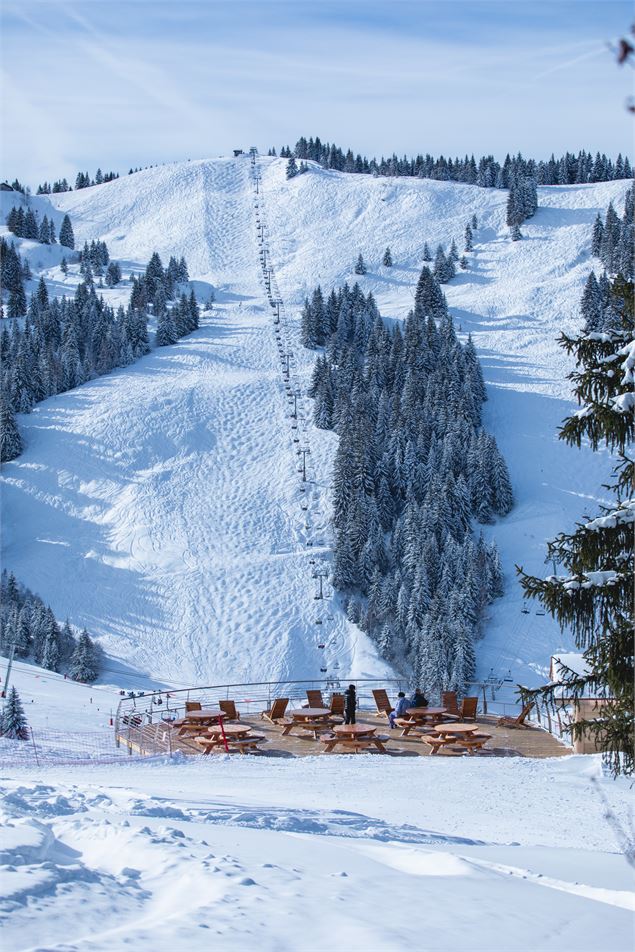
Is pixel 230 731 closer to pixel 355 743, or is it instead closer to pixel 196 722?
pixel 196 722

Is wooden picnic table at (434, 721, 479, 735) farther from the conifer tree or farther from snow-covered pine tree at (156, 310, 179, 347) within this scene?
snow-covered pine tree at (156, 310, 179, 347)

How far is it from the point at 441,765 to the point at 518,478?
37.1 metres

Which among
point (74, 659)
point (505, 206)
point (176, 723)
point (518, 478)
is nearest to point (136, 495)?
point (74, 659)

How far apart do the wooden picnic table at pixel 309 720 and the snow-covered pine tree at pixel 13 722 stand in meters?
5.87

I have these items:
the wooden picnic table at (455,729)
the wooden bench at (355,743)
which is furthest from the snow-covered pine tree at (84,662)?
the wooden picnic table at (455,729)

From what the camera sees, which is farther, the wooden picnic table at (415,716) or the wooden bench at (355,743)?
the wooden picnic table at (415,716)

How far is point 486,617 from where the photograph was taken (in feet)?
144

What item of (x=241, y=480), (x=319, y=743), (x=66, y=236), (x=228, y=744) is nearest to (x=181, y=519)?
(x=241, y=480)

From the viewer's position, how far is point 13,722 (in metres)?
22.1

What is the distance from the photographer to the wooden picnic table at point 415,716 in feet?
69.8

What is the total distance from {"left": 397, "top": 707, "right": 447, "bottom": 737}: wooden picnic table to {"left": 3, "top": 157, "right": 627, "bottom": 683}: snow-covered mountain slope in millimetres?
19585

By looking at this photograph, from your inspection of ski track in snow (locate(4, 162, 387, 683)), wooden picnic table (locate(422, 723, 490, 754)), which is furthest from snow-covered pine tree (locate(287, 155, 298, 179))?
wooden picnic table (locate(422, 723, 490, 754))

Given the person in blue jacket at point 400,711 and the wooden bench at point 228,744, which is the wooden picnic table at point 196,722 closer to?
the wooden bench at point 228,744

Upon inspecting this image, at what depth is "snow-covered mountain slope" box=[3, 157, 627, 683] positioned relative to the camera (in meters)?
44.1
